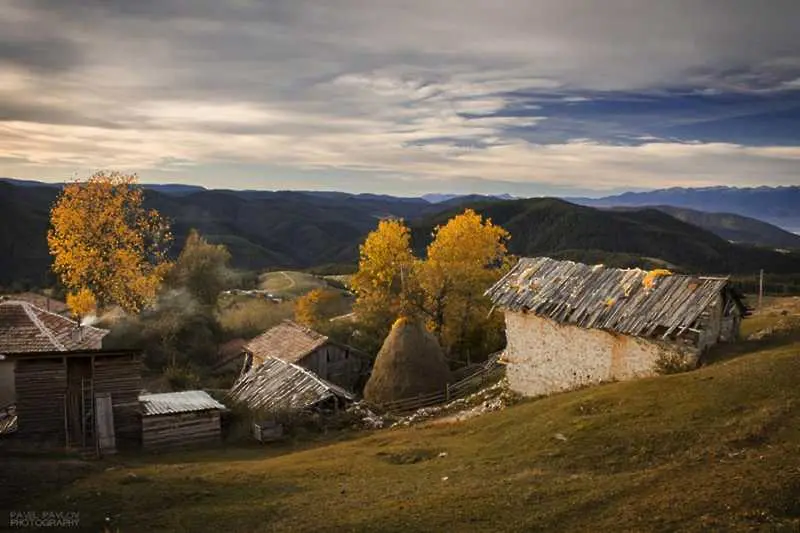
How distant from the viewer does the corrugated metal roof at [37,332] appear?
112 feet

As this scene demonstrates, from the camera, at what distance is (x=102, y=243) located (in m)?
48.7

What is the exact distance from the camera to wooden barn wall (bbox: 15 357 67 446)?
27.5m

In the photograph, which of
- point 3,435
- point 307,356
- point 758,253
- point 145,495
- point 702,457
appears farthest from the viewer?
point 758,253

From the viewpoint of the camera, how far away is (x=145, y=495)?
17250mm

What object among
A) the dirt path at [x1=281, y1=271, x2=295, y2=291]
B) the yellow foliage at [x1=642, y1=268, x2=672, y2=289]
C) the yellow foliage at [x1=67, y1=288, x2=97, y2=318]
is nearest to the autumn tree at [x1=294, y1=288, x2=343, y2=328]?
the yellow foliage at [x1=67, y1=288, x2=97, y2=318]

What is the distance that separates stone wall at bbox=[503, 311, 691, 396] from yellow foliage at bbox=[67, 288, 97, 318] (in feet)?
104

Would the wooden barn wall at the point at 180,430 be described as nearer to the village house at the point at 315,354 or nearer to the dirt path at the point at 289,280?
the village house at the point at 315,354

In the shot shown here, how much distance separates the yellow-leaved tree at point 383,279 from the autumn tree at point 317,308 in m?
6.05

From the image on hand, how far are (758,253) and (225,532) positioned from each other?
696 ft

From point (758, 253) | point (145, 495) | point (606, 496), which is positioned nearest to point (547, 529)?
point (606, 496)

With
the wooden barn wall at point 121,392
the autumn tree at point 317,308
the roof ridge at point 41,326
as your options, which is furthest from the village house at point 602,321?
the autumn tree at point 317,308

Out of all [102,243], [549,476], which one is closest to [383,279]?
[102,243]

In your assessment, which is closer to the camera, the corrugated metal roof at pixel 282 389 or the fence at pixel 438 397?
the corrugated metal roof at pixel 282 389

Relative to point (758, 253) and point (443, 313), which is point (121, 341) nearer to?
point (443, 313)
